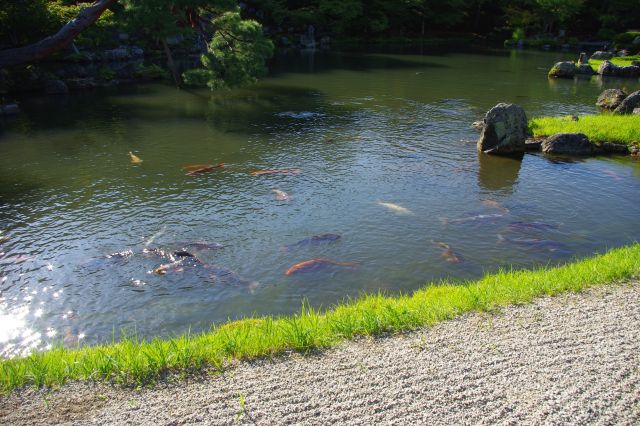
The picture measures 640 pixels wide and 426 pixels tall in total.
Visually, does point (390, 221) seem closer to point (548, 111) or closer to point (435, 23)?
point (548, 111)

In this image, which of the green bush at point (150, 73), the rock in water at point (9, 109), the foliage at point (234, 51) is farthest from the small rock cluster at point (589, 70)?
the rock in water at point (9, 109)

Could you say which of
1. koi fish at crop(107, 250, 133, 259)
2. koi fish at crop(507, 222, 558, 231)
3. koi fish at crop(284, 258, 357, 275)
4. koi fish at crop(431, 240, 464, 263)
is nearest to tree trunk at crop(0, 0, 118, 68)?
koi fish at crop(107, 250, 133, 259)

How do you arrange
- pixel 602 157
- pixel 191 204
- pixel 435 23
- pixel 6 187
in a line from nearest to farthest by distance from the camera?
pixel 191 204 → pixel 6 187 → pixel 602 157 → pixel 435 23

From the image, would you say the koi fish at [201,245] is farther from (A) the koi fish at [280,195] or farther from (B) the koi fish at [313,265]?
(A) the koi fish at [280,195]

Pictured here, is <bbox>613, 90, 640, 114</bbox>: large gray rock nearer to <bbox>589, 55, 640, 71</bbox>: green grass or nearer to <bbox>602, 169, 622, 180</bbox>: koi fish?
<bbox>602, 169, 622, 180</bbox>: koi fish

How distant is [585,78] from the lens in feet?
131

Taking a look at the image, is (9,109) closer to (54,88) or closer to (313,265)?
(54,88)

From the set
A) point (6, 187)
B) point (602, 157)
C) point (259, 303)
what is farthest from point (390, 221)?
point (6, 187)

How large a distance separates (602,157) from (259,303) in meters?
15.7

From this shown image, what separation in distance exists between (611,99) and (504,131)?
11.9 m

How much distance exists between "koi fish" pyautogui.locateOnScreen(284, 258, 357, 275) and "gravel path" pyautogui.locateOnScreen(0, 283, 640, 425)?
382cm

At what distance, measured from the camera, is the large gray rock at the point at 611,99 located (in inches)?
1086

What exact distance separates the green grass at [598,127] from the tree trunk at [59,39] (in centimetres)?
2033

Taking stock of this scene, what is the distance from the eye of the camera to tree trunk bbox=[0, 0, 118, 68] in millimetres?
23812
